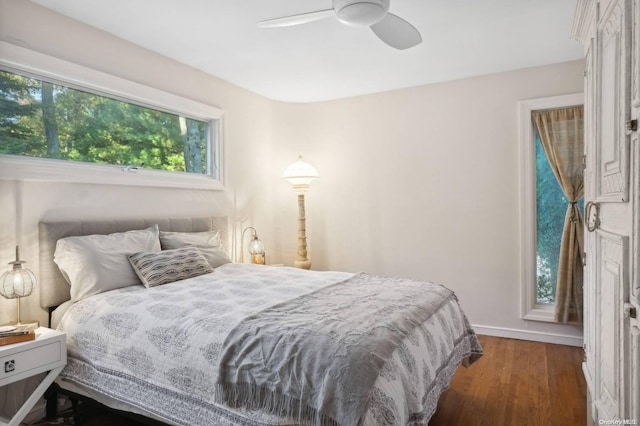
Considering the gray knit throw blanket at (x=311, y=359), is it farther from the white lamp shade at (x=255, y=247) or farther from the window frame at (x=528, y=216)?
the window frame at (x=528, y=216)

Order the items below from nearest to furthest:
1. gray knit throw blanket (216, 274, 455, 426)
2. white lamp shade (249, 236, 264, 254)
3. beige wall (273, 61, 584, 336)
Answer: gray knit throw blanket (216, 274, 455, 426) < beige wall (273, 61, 584, 336) < white lamp shade (249, 236, 264, 254)

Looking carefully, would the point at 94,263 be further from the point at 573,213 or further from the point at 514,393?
the point at 573,213

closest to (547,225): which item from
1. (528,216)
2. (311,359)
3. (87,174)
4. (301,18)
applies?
(528,216)

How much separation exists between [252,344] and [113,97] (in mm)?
2345

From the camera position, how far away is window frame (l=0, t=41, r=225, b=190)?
234 cm

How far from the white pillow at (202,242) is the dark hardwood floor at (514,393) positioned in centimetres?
119

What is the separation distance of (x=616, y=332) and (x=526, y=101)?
2623mm

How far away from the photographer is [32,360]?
1907mm

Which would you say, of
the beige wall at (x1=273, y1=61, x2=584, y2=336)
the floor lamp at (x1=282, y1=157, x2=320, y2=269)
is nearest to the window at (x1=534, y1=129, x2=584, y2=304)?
the beige wall at (x1=273, y1=61, x2=584, y2=336)

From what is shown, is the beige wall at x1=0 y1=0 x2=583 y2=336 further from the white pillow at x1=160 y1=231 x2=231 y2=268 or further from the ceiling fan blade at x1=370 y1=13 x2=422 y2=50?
the ceiling fan blade at x1=370 y1=13 x2=422 y2=50

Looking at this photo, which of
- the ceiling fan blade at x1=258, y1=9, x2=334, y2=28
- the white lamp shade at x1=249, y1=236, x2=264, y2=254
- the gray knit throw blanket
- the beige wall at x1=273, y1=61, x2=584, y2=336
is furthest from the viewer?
the white lamp shade at x1=249, y1=236, x2=264, y2=254

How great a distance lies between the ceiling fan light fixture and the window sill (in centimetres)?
198

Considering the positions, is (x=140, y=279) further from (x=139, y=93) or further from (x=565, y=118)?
(x=565, y=118)

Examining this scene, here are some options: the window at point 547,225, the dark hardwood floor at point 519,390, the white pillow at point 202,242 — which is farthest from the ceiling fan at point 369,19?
the dark hardwood floor at point 519,390
